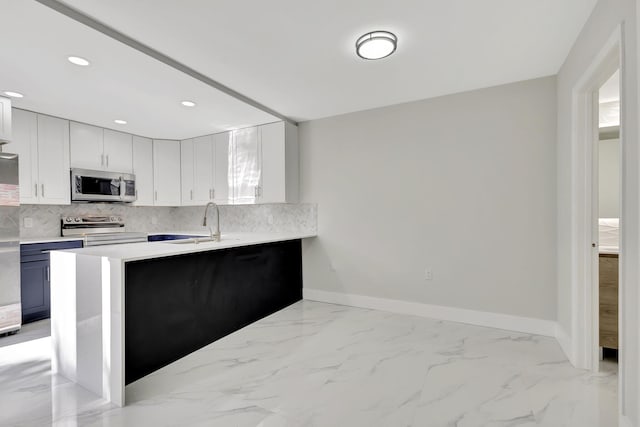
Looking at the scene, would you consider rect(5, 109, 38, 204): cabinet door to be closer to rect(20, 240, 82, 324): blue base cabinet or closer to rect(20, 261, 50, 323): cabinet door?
rect(20, 240, 82, 324): blue base cabinet

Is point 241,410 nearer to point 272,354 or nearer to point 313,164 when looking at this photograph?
point 272,354

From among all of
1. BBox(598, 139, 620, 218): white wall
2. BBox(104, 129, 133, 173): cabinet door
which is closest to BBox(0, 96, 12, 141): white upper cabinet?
BBox(104, 129, 133, 173): cabinet door

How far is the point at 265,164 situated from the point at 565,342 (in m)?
3.54

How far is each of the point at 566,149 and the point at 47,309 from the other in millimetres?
5342

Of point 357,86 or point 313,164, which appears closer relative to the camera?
point 357,86

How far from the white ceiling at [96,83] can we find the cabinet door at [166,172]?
550mm

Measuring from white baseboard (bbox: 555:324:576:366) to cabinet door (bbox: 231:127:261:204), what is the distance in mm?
3479

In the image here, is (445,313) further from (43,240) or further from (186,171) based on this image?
(43,240)

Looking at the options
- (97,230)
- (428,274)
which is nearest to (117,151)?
(97,230)

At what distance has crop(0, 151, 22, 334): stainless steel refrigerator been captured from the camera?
2963mm

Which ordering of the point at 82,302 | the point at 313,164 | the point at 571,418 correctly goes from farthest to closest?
1. the point at 313,164
2. the point at 82,302
3. the point at 571,418

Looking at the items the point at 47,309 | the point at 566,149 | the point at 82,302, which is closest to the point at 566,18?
the point at 566,149

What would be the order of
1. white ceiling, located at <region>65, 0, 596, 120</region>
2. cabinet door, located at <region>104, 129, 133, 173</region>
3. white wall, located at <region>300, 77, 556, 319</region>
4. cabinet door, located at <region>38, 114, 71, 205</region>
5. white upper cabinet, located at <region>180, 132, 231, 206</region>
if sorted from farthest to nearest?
white upper cabinet, located at <region>180, 132, 231, 206</region>, cabinet door, located at <region>104, 129, 133, 173</region>, cabinet door, located at <region>38, 114, 71, 205</region>, white wall, located at <region>300, 77, 556, 319</region>, white ceiling, located at <region>65, 0, 596, 120</region>

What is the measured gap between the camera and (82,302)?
6.84ft
